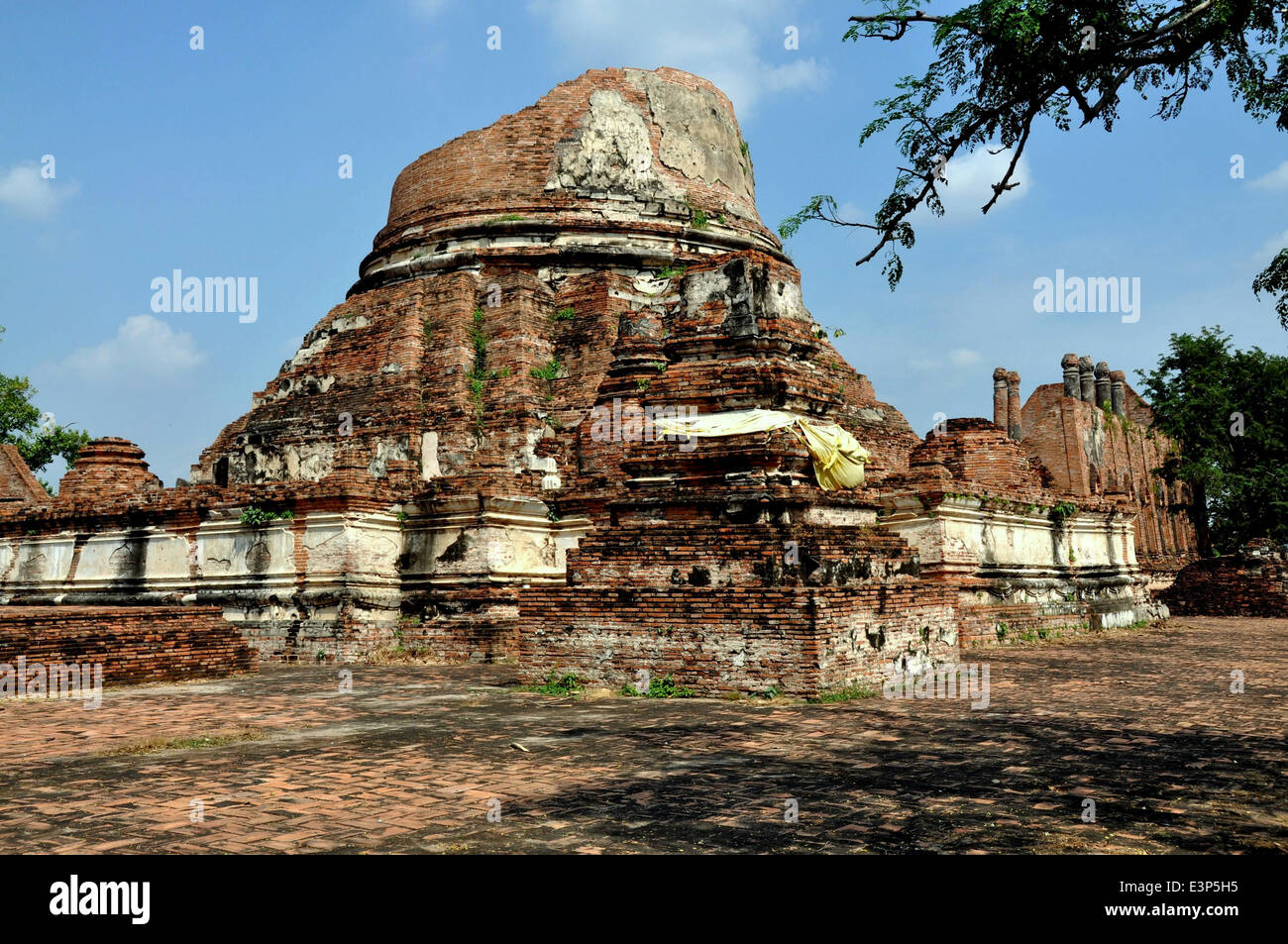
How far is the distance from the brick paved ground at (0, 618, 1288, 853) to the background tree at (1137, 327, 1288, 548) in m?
20.6

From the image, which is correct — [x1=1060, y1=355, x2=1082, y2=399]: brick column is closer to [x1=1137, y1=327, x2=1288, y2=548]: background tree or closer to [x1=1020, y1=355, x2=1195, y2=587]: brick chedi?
[x1=1020, y1=355, x2=1195, y2=587]: brick chedi

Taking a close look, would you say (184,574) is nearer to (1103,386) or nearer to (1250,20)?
(1250,20)

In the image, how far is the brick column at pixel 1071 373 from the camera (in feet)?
132

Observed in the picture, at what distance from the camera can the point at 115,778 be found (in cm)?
496

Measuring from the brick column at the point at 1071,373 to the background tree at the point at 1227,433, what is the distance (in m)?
11.3

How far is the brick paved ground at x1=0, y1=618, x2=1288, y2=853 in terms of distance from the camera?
3771 mm

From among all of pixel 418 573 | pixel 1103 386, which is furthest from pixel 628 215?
pixel 1103 386

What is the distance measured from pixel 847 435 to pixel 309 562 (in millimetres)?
6252

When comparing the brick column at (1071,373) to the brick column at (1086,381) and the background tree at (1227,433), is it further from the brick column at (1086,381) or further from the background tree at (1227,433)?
the background tree at (1227,433)

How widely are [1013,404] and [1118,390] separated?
706cm

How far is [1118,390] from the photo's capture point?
45.4 metres
